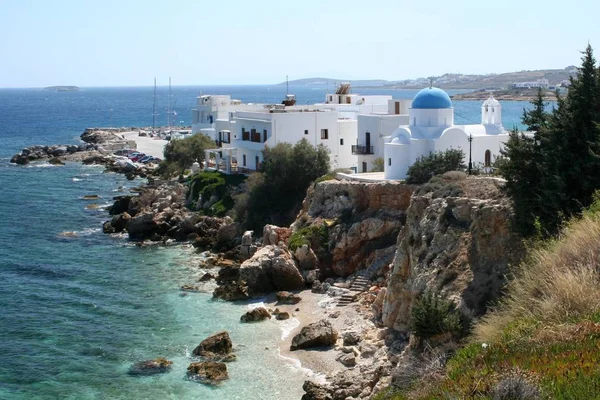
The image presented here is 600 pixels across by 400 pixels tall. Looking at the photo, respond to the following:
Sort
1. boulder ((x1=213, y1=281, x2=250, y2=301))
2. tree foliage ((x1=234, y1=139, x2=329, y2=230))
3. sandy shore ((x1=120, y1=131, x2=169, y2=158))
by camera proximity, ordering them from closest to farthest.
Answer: boulder ((x1=213, y1=281, x2=250, y2=301)) → tree foliage ((x1=234, y1=139, x2=329, y2=230)) → sandy shore ((x1=120, y1=131, x2=169, y2=158))

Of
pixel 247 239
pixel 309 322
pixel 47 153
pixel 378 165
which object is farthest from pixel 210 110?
pixel 309 322

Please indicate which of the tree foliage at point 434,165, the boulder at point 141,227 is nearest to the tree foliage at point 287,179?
the boulder at point 141,227

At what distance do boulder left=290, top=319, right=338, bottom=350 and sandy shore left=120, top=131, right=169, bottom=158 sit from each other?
6674cm

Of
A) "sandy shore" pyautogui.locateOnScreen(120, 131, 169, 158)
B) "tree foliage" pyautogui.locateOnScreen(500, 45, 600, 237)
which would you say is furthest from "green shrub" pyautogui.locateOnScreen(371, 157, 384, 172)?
"sandy shore" pyautogui.locateOnScreen(120, 131, 169, 158)

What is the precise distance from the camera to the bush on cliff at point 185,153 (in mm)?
67438

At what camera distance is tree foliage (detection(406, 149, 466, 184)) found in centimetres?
3878

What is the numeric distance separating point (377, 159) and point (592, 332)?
3604 cm

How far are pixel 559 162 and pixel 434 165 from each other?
15286 mm

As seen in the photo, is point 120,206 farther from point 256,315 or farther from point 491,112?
point 491,112

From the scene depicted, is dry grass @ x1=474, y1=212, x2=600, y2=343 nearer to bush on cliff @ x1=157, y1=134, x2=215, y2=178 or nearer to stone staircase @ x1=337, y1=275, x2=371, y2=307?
stone staircase @ x1=337, y1=275, x2=371, y2=307

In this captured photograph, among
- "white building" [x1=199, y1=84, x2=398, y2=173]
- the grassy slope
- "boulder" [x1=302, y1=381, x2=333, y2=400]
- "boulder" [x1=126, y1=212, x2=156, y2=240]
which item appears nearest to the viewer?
the grassy slope

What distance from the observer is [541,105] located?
89.1ft

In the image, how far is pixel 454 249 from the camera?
27.6 m

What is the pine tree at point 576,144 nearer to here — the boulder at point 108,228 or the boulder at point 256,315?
the boulder at point 256,315
